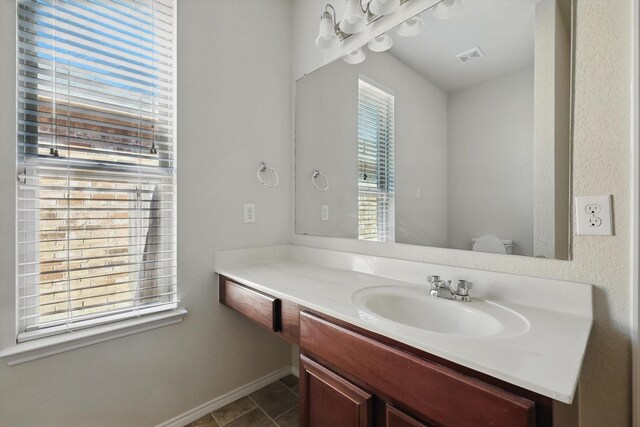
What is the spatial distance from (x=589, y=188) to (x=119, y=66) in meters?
1.87

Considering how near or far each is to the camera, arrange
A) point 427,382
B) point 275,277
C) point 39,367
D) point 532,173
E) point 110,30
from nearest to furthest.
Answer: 1. point 427,382
2. point 532,173
3. point 39,367
4. point 110,30
5. point 275,277

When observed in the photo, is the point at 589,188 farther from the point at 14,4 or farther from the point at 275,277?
the point at 14,4

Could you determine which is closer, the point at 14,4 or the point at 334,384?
the point at 334,384

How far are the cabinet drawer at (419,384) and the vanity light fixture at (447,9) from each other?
1291 millimetres

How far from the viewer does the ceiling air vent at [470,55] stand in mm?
1124

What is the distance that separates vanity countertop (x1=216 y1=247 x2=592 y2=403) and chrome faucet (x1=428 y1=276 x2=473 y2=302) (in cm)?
10

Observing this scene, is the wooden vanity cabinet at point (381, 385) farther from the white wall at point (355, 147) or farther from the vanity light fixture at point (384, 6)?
the vanity light fixture at point (384, 6)

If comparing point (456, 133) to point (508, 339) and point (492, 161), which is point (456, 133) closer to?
point (492, 161)

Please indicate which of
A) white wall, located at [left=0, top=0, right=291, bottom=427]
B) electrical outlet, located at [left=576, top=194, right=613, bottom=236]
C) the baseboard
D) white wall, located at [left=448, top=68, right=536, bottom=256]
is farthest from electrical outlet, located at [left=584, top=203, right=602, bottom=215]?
the baseboard

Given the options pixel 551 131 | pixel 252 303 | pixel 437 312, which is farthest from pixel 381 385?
pixel 551 131

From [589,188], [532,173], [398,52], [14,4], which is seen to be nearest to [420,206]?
[532,173]

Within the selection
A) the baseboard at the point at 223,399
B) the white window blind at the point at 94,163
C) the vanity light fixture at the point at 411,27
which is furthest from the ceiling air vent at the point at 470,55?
the baseboard at the point at 223,399

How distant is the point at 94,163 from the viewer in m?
1.22

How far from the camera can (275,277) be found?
1378 millimetres
